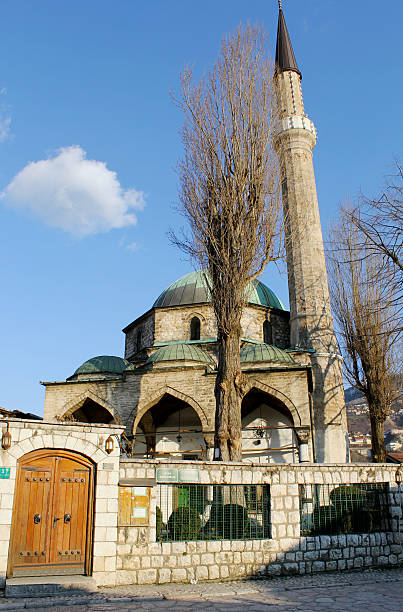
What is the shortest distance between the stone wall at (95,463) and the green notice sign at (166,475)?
0.52 metres

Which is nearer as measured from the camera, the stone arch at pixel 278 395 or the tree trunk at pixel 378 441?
the stone arch at pixel 278 395

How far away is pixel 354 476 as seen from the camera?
7188 mm

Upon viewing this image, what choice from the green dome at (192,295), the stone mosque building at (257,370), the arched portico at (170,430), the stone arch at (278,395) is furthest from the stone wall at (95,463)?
the green dome at (192,295)

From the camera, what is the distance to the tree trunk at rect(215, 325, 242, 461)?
9.39 m

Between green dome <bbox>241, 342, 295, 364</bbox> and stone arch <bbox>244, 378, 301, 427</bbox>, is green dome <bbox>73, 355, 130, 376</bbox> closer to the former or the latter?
green dome <bbox>241, 342, 295, 364</bbox>

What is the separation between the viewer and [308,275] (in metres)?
18.2

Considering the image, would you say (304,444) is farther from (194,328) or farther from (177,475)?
(177,475)

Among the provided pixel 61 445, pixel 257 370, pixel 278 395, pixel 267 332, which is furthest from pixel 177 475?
pixel 267 332

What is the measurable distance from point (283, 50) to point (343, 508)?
20.9m

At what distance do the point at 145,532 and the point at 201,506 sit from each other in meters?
0.78

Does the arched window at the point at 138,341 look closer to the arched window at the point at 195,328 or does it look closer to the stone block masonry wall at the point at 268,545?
the arched window at the point at 195,328

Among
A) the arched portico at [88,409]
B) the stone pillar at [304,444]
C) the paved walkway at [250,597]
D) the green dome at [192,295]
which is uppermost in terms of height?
the green dome at [192,295]

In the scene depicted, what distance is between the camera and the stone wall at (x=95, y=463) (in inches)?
222

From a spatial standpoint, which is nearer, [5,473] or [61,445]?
[5,473]
